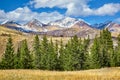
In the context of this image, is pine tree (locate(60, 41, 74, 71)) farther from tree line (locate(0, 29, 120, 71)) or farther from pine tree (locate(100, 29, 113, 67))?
pine tree (locate(100, 29, 113, 67))

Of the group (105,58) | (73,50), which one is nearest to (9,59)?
(73,50)

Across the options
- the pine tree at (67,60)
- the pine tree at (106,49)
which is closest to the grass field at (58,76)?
the pine tree at (67,60)

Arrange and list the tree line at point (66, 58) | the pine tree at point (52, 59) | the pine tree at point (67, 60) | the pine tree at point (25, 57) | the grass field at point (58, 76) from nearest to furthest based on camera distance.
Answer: the grass field at point (58, 76), the pine tree at point (25, 57), the tree line at point (66, 58), the pine tree at point (67, 60), the pine tree at point (52, 59)

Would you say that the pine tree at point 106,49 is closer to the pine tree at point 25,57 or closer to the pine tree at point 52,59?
the pine tree at point 52,59

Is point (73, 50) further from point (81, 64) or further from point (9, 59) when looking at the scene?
point (9, 59)

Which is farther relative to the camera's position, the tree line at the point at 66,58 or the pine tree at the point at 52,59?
the pine tree at the point at 52,59

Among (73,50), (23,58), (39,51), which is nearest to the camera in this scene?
(23,58)

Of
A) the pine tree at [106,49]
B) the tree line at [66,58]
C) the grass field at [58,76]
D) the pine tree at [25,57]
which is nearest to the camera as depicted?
the grass field at [58,76]

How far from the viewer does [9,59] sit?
101812 mm

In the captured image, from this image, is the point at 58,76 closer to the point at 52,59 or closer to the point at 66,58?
the point at 52,59

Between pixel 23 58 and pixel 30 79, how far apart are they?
82037 millimetres

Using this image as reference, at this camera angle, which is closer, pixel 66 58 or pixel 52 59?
pixel 52 59

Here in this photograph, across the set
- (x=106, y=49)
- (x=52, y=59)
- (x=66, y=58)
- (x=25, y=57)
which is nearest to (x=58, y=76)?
(x=25, y=57)

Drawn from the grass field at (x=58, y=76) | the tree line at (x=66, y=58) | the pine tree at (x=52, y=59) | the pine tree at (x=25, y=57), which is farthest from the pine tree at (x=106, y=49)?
the grass field at (x=58, y=76)
